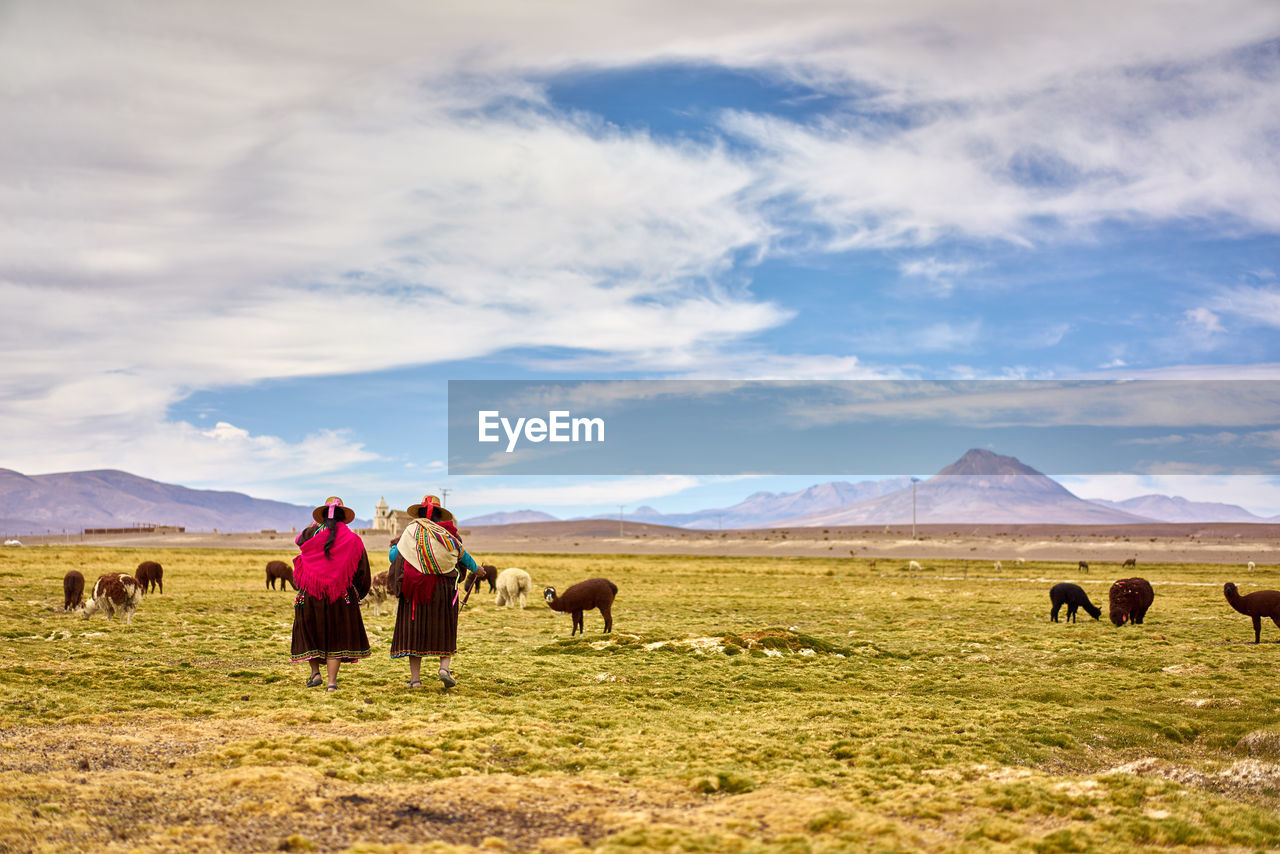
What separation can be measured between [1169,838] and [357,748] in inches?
313

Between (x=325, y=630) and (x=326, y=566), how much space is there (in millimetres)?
979

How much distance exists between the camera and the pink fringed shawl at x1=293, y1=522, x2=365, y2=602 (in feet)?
44.6

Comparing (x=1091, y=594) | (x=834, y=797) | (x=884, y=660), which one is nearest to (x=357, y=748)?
(x=834, y=797)

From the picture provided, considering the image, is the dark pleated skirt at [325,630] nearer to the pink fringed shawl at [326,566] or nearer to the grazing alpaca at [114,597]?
the pink fringed shawl at [326,566]

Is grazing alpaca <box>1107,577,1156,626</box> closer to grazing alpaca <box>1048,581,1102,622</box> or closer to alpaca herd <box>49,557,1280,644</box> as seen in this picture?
alpaca herd <box>49,557,1280,644</box>

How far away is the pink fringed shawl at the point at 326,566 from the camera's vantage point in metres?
13.6

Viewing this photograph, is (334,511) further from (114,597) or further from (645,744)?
(114,597)

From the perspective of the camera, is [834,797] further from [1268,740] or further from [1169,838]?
[1268,740]

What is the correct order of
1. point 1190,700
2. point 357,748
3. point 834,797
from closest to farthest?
1. point 834,797
2. point 357,748
3. point 1190,700

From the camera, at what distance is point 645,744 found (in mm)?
11047

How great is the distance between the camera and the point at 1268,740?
38.2 feet

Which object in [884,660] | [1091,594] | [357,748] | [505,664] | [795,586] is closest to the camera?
[357,748]

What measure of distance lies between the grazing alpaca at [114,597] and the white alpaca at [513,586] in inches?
444

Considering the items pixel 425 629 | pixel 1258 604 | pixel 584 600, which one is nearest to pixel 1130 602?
pixel 1258 604
